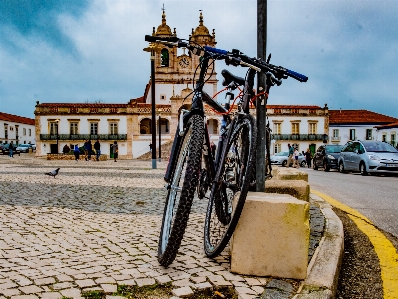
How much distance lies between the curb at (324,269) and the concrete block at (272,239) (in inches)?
5.0

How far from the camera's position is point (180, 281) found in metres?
2.62

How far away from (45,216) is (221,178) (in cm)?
274

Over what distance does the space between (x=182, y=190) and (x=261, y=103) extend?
56.8 inches

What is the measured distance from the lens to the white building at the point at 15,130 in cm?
7781

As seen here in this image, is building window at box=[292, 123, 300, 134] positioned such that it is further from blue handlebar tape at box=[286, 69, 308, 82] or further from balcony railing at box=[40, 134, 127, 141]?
blue handlebar tape at box=[286, 69, 308, 82]

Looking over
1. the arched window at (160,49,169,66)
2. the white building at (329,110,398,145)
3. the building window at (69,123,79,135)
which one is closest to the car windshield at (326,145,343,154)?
the building window at (69,123,79,135)

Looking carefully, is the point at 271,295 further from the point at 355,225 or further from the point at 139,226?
the point at 355,225

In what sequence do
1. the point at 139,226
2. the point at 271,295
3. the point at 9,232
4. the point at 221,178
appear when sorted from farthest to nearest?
the point at 139,226
the point at 9,232
the point at 221,178
the point at 271,295

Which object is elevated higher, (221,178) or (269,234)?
(221,178)

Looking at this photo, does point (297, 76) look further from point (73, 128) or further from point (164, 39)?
point (73, 128)

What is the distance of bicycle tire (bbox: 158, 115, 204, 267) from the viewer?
2.68 meters

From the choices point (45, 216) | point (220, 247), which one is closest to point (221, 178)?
point (220, 247)

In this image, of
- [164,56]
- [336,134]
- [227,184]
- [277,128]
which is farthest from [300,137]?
[227,184]

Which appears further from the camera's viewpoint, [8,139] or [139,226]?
[8,139]
